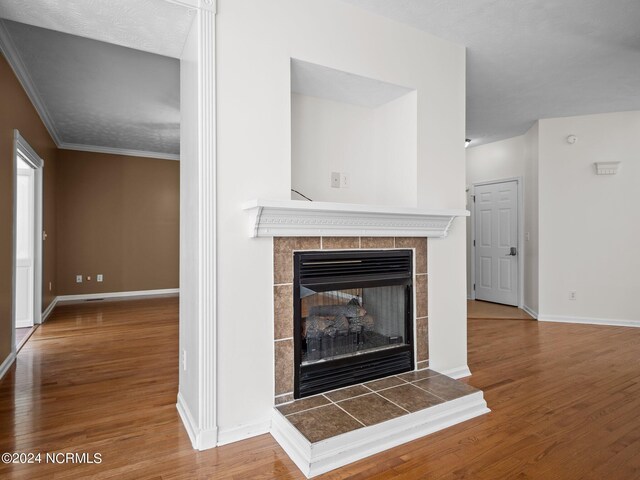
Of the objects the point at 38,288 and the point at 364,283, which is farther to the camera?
the point at 38,288

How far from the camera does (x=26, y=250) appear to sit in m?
4.94

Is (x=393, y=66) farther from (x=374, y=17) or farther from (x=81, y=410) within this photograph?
(x=81, y=410)

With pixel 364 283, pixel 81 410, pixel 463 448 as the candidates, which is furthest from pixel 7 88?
pixel 463 448

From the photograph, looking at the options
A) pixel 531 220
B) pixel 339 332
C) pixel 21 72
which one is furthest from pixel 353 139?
pixel 531 220

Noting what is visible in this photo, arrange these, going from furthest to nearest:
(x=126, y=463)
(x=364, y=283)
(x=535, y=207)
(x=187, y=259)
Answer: (x=535, y=207), (x=364, y=283), (x=187, y=259), (x=126, y=463)

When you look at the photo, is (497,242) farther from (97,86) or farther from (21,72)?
(21,72)

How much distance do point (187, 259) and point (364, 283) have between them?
1138mm

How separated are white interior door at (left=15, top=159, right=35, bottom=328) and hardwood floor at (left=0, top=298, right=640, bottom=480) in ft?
3.52

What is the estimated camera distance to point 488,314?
5.36 meters

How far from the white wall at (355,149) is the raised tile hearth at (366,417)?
4.18ft

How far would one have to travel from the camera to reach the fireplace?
2363 millimetres

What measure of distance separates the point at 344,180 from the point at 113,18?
1.72 meters

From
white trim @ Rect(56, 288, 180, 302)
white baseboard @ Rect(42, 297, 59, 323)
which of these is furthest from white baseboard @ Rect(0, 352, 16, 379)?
white trim @ Rect(56, 288, 180, 302)

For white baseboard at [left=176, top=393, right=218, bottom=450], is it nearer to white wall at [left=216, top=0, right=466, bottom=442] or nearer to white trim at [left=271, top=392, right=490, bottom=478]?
white wall at [left=216, top=0, right=466, bottom=442]
